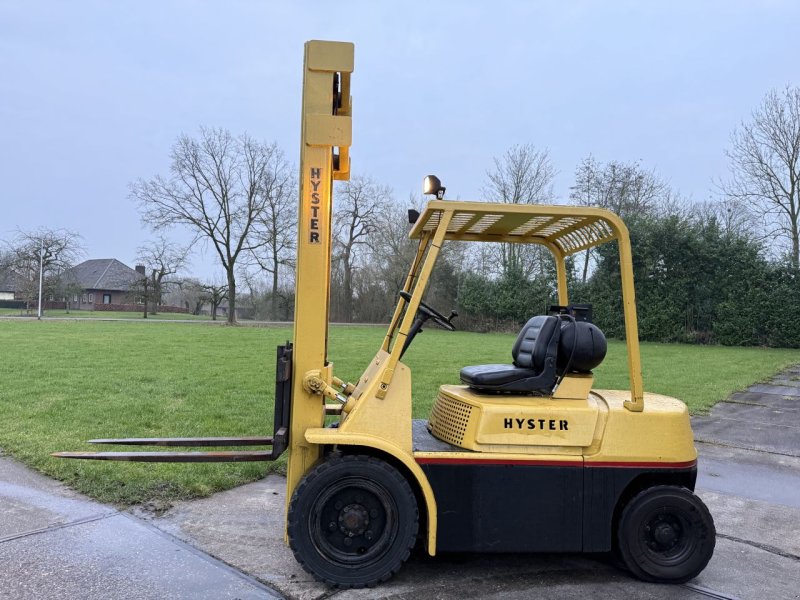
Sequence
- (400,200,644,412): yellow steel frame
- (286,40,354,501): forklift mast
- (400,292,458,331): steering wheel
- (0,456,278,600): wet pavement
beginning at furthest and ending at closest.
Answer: (400,292,458,331): steering wheel, (286,40,354,501): forklift mast, (400,200,644,412): yellow steel frame, (0,456,278,600): wet pavement

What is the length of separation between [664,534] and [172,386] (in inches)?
347

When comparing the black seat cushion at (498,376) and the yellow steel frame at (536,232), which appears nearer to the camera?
the yellow steel frame at (536,232)

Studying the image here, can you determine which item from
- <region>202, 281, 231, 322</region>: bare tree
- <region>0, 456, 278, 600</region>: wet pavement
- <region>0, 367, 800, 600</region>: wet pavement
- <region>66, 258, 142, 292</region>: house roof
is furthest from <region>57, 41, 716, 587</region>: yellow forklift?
<region>66, 258, 142, 292</region>: house roof

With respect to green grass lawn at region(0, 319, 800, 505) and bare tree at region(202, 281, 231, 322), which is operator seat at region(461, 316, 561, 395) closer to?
green grass lawn at region(0, 319, 800, 505)

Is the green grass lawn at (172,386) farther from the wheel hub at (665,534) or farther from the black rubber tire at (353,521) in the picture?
the wheel hub at (665,534)

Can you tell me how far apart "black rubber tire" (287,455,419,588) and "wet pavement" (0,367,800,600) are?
135 millimetres

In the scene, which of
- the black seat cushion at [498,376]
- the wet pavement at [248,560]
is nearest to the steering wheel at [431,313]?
the black seat cushion at [498,376]

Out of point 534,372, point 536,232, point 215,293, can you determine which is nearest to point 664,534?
point 534,372

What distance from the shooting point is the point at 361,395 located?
12.2 ft

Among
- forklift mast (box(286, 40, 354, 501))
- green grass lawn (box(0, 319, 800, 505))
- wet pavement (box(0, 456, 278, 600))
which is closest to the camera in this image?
wet pavement (box(0, 456, 278, 600))

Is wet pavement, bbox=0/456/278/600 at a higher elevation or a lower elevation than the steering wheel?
lower

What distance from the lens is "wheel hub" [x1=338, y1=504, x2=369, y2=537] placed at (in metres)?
3.52

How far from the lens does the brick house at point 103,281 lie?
72.2 metres

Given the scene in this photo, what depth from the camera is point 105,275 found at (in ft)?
245
